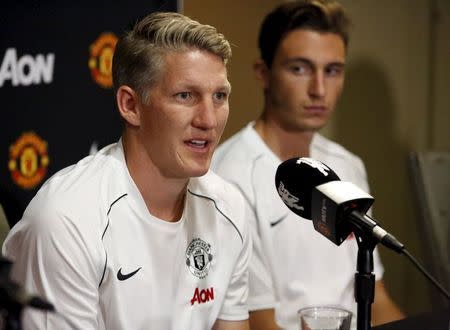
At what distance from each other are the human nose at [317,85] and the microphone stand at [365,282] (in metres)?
1.24

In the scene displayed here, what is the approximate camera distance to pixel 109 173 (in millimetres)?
1739

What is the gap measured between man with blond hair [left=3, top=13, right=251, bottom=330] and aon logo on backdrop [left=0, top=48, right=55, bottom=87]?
0.60m

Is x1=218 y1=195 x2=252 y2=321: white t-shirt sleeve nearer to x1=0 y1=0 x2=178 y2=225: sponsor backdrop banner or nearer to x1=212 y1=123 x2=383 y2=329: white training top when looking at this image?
x1=212 y1=123 x2=383 y2=329: white training top

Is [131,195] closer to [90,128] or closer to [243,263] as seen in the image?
[243,263]

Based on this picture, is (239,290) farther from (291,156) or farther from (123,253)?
(291,156)

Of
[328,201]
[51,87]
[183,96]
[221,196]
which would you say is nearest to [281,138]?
[221,196]

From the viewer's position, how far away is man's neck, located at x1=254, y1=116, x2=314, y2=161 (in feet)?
8.41

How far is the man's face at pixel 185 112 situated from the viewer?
5.68ft

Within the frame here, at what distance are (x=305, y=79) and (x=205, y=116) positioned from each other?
885 millimetres

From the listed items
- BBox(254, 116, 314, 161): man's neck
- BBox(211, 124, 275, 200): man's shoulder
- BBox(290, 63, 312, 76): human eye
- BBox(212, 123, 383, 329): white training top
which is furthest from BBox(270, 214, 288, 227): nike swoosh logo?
BBox(290, 63, 312, 76): human eye

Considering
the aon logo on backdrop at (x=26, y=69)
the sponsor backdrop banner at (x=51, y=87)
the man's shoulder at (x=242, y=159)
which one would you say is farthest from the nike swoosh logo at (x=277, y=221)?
the aon logo on backdrop at (x=26, y=69)

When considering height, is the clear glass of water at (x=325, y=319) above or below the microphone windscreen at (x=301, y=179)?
below

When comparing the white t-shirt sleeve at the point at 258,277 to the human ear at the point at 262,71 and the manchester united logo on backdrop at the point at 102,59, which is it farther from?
the manchester united logo on backdrop at the point at 102,59

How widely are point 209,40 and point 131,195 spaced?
0.40m
